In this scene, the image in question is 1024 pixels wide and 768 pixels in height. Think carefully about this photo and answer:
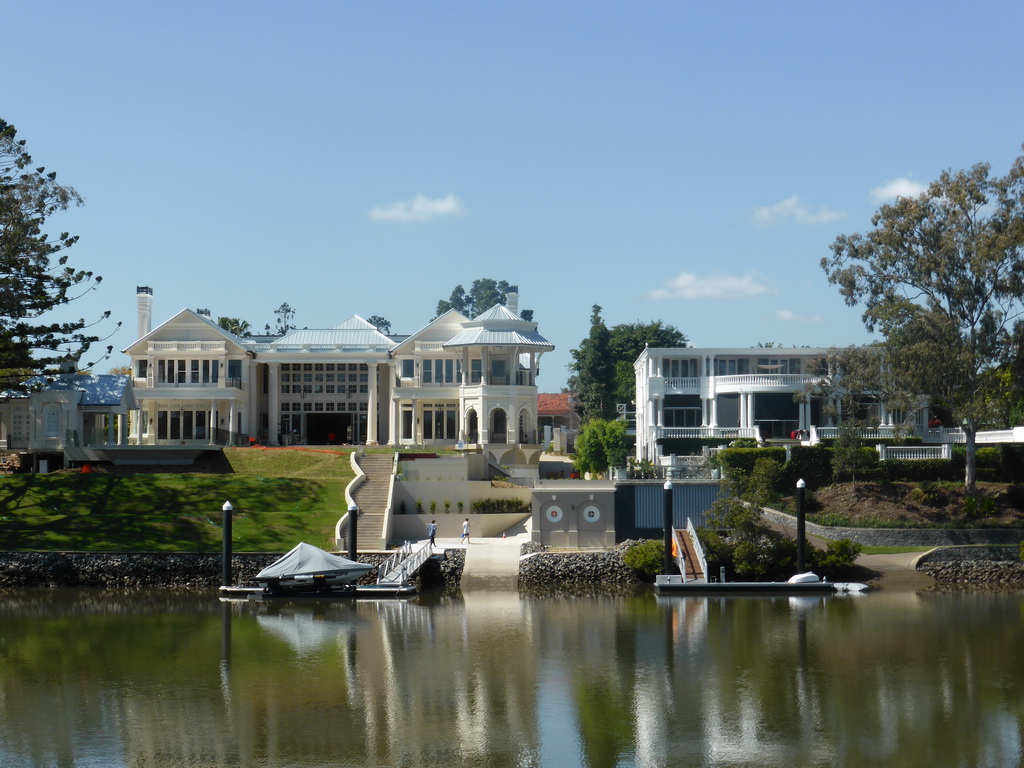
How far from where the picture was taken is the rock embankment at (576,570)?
1586 inches

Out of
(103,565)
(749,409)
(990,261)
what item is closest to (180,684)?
(103,565)

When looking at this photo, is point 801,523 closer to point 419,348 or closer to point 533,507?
point 533,507

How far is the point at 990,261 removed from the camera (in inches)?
1786

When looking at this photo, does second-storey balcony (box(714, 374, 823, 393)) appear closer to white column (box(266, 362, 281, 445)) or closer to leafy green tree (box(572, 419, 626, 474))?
leafy green tree (box(572, 419, 626, 474))

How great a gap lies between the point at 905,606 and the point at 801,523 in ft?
16.1

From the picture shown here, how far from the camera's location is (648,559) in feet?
131

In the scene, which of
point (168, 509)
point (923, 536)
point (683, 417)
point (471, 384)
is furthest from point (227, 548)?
point (683, 417)

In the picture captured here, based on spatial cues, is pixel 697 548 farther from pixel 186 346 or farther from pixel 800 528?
pixel 186 346

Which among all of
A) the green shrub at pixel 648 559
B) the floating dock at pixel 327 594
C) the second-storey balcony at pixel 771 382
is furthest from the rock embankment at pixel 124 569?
the second-storey balcony at pixel 771 382

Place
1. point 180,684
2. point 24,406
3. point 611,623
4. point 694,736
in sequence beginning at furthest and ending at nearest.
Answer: point 24,406, point 611,623, point 180,684, point 694,736

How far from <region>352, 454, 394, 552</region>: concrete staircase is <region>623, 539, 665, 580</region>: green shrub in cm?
907

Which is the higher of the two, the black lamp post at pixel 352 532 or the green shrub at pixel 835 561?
the black lamp post at pixel 352 532

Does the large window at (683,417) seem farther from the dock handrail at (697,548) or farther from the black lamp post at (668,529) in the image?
the black lamp post at (668,529)

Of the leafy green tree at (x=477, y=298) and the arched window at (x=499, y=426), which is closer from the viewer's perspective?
the arched window at (x=499, y=426)
